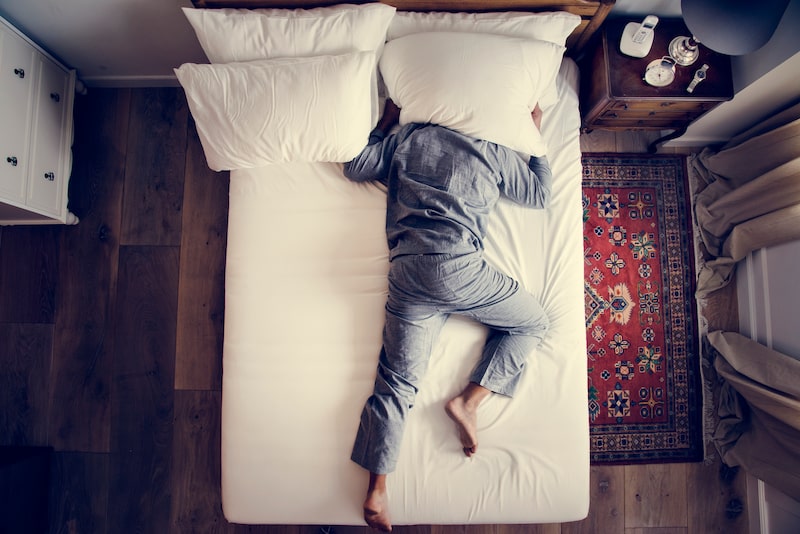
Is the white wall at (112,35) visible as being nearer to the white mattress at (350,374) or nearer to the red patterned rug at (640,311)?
the white mattress at (350,374)

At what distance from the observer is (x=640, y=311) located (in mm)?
1784

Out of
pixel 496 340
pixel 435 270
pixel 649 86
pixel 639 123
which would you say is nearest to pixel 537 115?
pixel 649 86

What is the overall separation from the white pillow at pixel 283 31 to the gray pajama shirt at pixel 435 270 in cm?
33

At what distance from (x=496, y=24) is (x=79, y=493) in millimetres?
2251

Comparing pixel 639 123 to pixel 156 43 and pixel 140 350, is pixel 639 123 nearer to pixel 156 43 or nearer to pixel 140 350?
pixel 156 43

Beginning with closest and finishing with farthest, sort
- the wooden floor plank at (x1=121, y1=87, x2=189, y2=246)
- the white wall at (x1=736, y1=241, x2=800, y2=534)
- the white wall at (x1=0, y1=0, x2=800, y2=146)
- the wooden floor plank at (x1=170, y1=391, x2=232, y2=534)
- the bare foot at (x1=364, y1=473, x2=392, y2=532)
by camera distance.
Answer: the bare foot at (x1=364, y1=473, x2=392, y2=532) < the white wall at (x1=0, y1=0, x2=800, y2=146) < the white wall at (x1=736, y1=241, x2=800, y2=534) < the wooden floor plank at (x1=170, y1=391, x2=232, y2=534) < the wooden floor plank at (x1=121, y1=87, x2=189, y2=246)

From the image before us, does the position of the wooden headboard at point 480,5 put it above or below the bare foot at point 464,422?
above

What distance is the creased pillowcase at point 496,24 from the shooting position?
140cm

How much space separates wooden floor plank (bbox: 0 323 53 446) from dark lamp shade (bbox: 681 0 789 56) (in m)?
2.39

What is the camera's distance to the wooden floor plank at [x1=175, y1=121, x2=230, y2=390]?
175 centimetres

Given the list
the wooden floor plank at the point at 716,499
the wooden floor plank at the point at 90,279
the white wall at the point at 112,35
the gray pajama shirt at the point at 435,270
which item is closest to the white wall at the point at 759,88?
the gray pajama shirt at the point at 435,270

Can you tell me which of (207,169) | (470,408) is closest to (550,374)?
(470,408)

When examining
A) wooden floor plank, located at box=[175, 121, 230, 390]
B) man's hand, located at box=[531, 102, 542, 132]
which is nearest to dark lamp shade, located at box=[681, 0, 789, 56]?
man's hand, located at box=[531, 102, 542, 132]

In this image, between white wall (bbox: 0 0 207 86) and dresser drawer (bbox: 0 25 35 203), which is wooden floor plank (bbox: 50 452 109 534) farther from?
white wall (bbox: 0 0 207 86)
